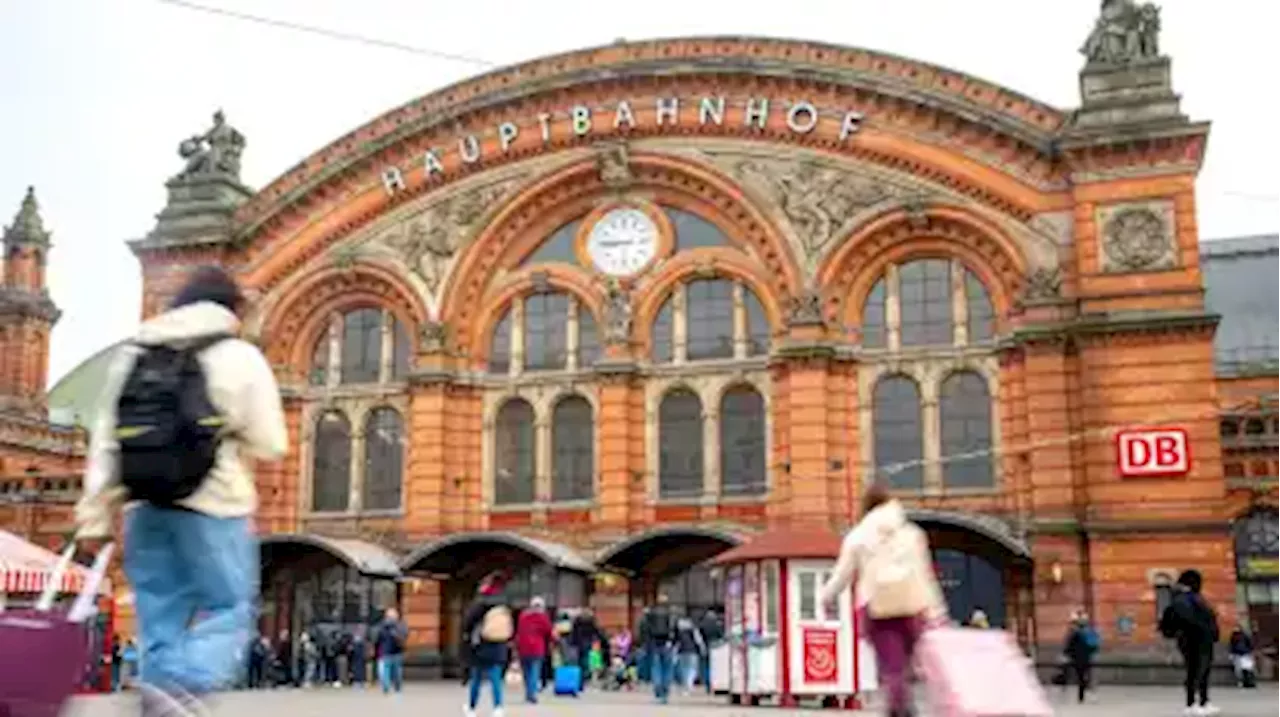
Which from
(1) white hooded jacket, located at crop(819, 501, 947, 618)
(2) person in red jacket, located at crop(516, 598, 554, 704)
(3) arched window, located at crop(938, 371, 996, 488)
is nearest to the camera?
(1) white hooded jacket, located at crop(819, 501, 947, 618)

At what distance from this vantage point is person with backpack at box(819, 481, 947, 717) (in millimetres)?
10008

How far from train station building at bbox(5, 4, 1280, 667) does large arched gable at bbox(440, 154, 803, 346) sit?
0.30 feet

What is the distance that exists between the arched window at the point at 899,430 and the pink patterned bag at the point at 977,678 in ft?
83.3

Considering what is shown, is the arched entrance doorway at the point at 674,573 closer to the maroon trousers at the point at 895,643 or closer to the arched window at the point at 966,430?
the arched window at the point at 966,430

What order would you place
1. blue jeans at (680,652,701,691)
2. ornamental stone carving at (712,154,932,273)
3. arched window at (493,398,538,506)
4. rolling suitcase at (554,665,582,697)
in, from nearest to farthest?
rolling suitcase at (554,665,582,697) < blue jeans at (680,652,701,691) < ornamental stone carving at (712,154,932,273) < arched window at (493,398,538,506)

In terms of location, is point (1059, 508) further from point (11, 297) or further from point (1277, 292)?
point (11, 297)

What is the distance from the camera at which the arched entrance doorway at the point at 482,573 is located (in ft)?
112

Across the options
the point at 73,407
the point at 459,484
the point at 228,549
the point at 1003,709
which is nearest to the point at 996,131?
the point at 459,484

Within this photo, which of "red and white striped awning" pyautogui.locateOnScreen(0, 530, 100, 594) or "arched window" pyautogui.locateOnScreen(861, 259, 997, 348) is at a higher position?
"arched window" pyautogui.locateOnScreen(861, 259, 997, 348)

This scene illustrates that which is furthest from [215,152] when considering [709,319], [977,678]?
[977,678]

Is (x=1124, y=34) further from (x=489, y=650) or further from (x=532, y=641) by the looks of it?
(x=489, y=650)

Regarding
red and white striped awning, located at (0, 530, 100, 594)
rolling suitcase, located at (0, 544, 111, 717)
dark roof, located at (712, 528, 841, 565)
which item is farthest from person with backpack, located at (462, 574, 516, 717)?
Answer: rolling suitcase, located at (0, 544, 111, 717)

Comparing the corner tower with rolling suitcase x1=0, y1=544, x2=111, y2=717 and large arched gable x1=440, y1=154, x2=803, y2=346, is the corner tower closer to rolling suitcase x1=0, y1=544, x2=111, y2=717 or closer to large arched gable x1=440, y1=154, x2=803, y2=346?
large arched gable x1=440, y1=154, x2=803, y2=346

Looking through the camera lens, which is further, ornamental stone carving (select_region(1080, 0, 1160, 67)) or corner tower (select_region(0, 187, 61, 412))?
corner tower (select_region(0, 187, 61, 412))
